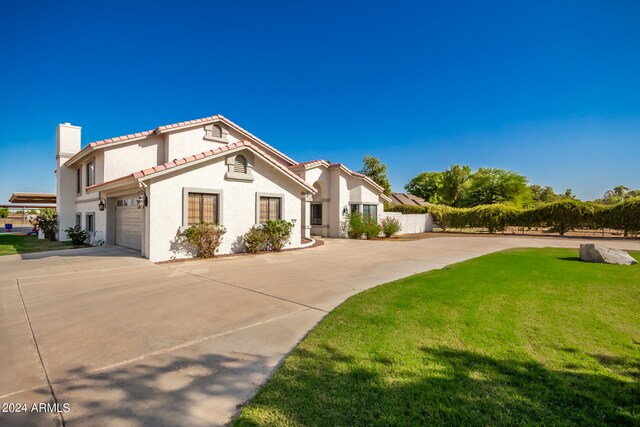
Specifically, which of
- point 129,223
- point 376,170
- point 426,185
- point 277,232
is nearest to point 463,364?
point 277,232

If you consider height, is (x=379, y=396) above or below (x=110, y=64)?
below

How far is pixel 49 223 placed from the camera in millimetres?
20422

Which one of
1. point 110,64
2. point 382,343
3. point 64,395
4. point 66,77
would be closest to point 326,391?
point 382,343

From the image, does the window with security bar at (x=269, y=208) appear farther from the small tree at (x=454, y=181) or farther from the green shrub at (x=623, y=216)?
the small tree at (x=454, y=181)

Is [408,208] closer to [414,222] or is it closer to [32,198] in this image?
[414,222]

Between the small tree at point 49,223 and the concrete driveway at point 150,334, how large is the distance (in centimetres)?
1278

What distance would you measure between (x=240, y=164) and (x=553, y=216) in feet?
85.1

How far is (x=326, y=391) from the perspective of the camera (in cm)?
292

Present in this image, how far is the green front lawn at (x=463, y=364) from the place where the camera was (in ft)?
8.59

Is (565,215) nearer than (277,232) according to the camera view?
No

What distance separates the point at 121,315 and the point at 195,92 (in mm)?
19022

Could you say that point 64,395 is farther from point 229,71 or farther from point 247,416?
point 229,71

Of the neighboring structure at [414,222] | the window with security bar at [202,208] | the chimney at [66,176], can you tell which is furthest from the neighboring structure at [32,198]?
the neighboring structure at [414,222]

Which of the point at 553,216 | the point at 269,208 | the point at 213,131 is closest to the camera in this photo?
the point at 269,208
